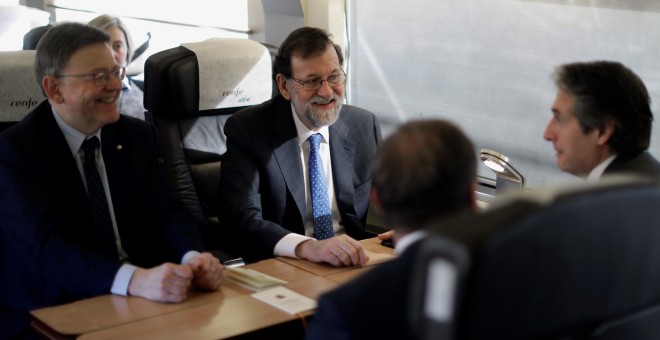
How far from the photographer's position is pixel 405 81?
402 cm

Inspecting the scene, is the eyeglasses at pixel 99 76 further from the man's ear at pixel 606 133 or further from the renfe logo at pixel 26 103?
the man's ear at pixel 606 133

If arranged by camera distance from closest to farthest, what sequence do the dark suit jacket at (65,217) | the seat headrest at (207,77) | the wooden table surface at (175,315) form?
the wooden table surface at (175,315) < the dark suit jacket at (65,217) < the seat headrest at (207,77)

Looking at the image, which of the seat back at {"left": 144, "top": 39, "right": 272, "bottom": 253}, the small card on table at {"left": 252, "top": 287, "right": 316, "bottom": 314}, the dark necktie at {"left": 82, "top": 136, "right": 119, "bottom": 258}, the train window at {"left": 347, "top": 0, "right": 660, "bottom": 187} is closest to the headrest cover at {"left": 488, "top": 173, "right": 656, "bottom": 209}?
the small card on table at {"left": 252, "top": 287, "right": 316, "bottom": 314}

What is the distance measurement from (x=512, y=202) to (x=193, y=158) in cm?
249

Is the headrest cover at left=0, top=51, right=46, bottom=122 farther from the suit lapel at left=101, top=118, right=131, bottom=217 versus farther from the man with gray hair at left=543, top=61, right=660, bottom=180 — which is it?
the man with gray hair at left=543, top=61, right=660, bottom=180

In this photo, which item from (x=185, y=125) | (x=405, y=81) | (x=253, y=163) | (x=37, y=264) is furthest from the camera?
(x=405, y=81)

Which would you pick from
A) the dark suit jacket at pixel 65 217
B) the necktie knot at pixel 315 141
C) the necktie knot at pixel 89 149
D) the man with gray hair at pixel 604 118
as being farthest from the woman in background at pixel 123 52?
the man with gray hair at pixel 604 118

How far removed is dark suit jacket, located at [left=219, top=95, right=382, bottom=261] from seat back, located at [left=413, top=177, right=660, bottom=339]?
179 centimetres

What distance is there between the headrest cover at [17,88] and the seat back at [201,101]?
0.41 meters

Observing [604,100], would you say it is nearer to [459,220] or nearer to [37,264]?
[459,220]

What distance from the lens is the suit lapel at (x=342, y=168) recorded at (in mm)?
3244

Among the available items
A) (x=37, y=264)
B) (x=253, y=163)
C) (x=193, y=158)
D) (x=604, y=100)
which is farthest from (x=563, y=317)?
(x=193, y=158)

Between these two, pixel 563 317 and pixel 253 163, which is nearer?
pixel 563 317

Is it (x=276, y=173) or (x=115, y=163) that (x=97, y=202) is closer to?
(x=115, y=163)
